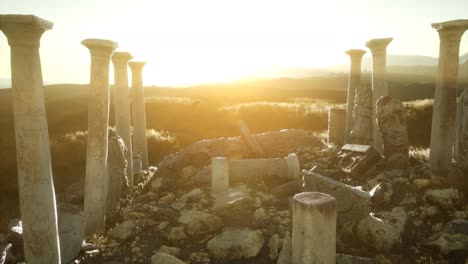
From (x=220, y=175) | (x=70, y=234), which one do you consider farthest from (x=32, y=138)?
(x=220, y=175)

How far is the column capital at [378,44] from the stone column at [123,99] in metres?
7.90

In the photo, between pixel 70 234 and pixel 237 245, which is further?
pixel 70 234

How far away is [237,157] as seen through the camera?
12930 mm

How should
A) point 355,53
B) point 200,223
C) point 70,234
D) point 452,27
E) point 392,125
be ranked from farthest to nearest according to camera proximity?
point 355,53 < point 392,125 < point 452,27 < point 200,223 < point 70,234

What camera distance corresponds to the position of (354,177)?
10648mm

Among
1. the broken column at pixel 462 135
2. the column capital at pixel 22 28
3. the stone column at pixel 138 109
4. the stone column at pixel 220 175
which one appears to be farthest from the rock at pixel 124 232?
the broken column at pixel 462 135

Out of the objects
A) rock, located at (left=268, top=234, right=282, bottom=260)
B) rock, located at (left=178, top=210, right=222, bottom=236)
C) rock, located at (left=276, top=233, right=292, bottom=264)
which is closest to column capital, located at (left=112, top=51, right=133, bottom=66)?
rock, located at (left=178, top=210, right=222, bottom=236)

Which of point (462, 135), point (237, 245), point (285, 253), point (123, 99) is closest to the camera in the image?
point (285, 253)

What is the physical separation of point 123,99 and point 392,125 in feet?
28.0

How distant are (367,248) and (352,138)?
6.96m

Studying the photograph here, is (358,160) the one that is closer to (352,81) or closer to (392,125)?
(392,125)

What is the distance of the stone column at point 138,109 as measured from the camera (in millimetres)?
13406

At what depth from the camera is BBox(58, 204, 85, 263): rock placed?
7316 millimetres

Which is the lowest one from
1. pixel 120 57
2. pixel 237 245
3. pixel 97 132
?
pixel 237 245
